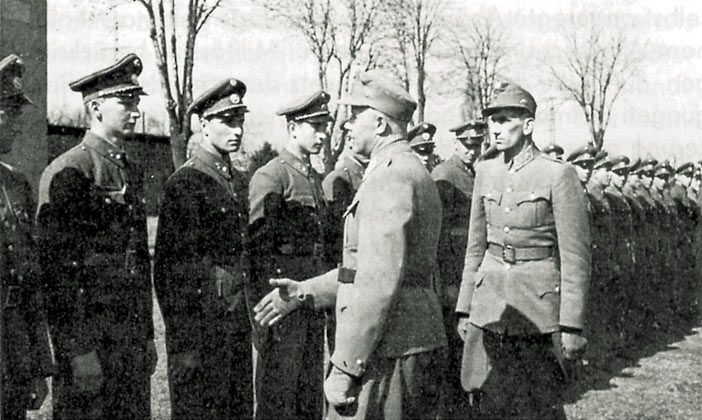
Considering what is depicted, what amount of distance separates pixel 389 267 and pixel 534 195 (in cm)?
212

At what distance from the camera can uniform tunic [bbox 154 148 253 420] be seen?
5.29m

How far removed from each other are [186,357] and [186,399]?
26 centimetres

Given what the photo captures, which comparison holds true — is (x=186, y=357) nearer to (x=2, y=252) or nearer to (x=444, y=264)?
(x=2, y=252)

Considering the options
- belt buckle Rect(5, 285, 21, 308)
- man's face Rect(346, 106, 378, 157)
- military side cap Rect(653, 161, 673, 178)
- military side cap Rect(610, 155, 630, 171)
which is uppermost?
man's face Rect(346, 106, 378, 157)

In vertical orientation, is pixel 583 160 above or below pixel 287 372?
above

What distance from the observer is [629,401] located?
8414 mm

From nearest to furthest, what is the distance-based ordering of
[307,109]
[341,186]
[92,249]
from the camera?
1. [92,249]
2. [307,109]
3. [341,186]

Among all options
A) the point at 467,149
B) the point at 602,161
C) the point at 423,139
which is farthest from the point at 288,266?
the point at 602,161

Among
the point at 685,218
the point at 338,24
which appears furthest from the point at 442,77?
the point at 685,218

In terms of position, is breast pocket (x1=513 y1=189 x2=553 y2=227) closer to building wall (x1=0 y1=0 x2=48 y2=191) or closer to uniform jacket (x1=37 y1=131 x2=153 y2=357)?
uniform jacket (x1=37 y1=131 x2=153 y2=357)

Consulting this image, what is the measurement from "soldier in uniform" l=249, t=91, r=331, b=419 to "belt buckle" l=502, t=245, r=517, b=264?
1193 millimetres

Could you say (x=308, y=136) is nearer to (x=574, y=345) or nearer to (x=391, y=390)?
(x=574, y=345)

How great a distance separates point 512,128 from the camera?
19.7 feet

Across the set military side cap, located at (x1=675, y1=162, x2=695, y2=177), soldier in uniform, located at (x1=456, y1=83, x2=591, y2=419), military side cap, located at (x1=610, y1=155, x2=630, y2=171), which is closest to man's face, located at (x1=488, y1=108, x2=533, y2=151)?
soldier in uniform, located at (x1=456, y1=83, x2=591, y2=419)
